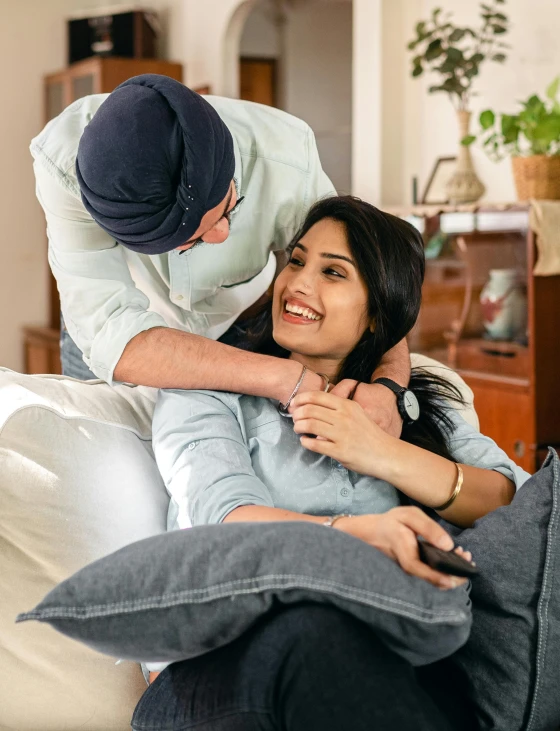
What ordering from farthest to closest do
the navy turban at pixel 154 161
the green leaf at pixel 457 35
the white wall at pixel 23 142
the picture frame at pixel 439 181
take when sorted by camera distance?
1. the white wall at pixel 23 142
2. the picture frame at pixel 439 181
3. the green leaf at pixel 457 35
4. the navy turban at pixel 154 161

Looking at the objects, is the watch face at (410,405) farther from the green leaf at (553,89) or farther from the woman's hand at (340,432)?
the green leaf at (553,89)

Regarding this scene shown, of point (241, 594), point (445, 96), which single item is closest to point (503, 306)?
point (445, 96)

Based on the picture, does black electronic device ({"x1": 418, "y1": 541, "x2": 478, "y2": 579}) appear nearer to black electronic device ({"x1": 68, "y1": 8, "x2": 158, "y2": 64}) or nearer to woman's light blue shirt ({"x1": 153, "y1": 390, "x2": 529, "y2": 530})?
woman's light blue shirt ({"x1": 153, "y1": 390, "x2": 529, "y2": 530})

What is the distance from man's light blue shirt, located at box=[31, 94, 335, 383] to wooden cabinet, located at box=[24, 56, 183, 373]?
3.19 meters

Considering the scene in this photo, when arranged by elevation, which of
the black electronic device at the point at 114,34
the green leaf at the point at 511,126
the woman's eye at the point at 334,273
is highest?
the black electronic device at the point at 114,34

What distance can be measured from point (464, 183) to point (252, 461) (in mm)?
2253

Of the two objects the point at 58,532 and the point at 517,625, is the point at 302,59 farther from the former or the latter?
the point at 517,625

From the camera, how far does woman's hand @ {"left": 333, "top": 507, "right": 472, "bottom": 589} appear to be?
1165 mm

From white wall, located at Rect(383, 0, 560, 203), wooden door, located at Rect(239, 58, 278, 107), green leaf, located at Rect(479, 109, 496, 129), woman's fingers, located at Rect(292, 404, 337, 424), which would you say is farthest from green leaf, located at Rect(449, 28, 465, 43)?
wooden door, located at Rect(239, 58, 278, 107)

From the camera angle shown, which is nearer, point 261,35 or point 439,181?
point 439,181

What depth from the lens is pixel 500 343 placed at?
3.32 metres

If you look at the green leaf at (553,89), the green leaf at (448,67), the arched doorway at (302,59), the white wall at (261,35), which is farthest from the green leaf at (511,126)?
the white wall at (261,35)

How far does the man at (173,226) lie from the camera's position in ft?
4.63

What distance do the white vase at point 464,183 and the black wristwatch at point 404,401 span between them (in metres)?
2.08
